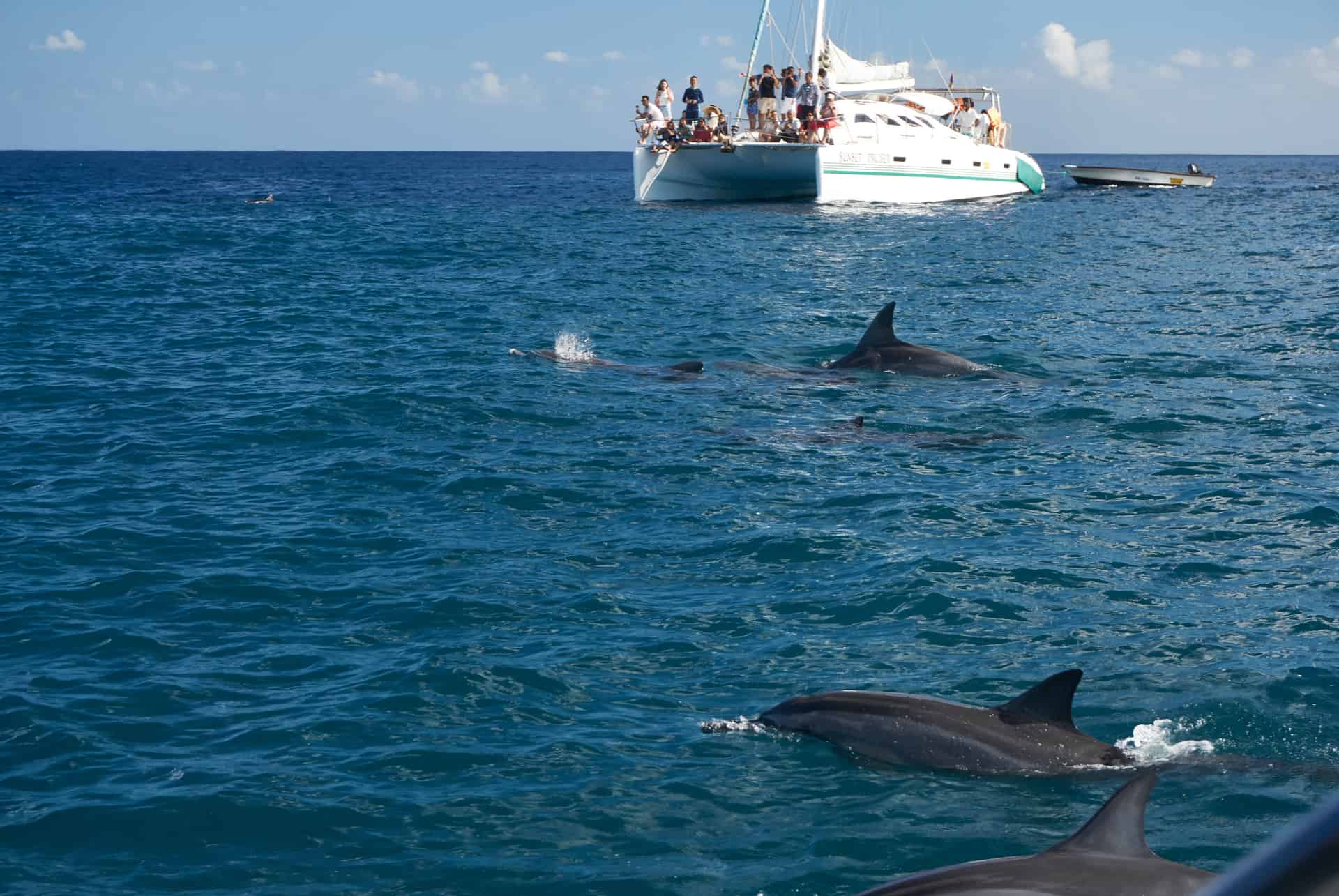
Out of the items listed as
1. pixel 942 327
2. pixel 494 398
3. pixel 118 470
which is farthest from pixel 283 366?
pixel 942 327

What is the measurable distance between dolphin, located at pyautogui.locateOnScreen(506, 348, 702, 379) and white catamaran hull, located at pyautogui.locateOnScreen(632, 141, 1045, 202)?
1118 inches

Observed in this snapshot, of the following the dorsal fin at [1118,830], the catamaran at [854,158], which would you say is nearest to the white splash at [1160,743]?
the dorsal fin at [1118,830]

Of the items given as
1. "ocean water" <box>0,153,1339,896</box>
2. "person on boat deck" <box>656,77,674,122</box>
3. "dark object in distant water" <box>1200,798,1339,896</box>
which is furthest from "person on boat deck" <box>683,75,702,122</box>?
"dark object in distant water" <box>1200,798,1339,896</box>

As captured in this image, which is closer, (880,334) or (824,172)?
(880,334)

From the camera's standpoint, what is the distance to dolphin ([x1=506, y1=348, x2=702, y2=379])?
17719 mm

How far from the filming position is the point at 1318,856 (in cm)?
86

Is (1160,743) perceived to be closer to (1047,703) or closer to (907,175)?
(1047,703)

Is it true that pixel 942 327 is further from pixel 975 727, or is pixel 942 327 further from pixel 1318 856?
pixel 1318 856

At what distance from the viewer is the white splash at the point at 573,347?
19.1 meters

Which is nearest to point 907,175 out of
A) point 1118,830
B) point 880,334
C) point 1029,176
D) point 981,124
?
point 981,124

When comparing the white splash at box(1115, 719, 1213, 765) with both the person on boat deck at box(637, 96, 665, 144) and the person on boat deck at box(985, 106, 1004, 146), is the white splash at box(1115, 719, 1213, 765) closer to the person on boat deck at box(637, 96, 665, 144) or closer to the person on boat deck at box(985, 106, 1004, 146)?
the person on boat deck at box(637, 96, 665, 144)

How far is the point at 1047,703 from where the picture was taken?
6.46 meters

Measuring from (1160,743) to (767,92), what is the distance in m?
44.5

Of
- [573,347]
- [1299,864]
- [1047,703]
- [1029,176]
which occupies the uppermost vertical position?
[1029,176]
